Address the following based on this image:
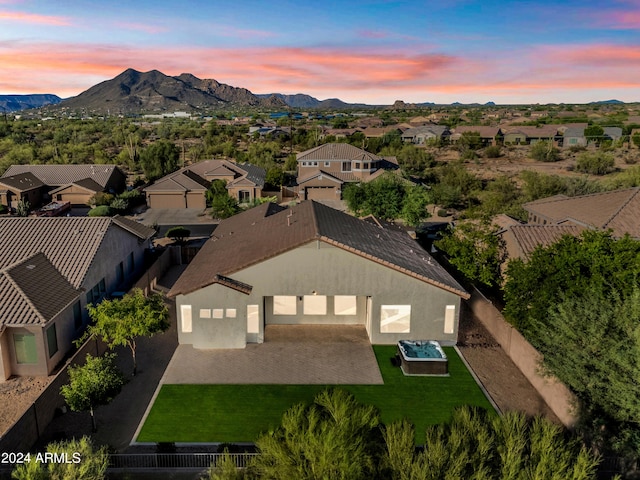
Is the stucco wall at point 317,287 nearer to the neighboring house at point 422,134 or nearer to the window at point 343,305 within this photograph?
the window at point 343,305

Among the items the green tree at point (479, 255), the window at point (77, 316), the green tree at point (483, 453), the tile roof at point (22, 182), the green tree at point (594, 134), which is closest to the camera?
the green tree at point (483, 453)

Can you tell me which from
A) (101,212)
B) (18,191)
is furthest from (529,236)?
(18,191)

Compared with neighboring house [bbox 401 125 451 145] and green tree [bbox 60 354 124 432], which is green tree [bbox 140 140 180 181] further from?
neighboring house [bbox 401 125 451 145]

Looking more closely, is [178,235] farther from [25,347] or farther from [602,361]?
[602,361]

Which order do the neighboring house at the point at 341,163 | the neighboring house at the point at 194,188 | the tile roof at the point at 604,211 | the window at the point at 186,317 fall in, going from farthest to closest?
the neighboring house at the point at 341,163
the neighboring house at the point at 194,188
the tile roof at the point at 604,211
the window at the point at 186,317

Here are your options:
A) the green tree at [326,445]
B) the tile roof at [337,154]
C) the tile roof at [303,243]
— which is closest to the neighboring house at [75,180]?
the tile roof at [337,154]

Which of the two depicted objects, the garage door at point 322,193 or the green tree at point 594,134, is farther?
the green tree at point 594,134

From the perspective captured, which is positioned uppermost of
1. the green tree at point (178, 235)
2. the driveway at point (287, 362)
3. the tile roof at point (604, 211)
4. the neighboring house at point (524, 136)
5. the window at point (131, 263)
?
the neighboring house at point (524, 136)
